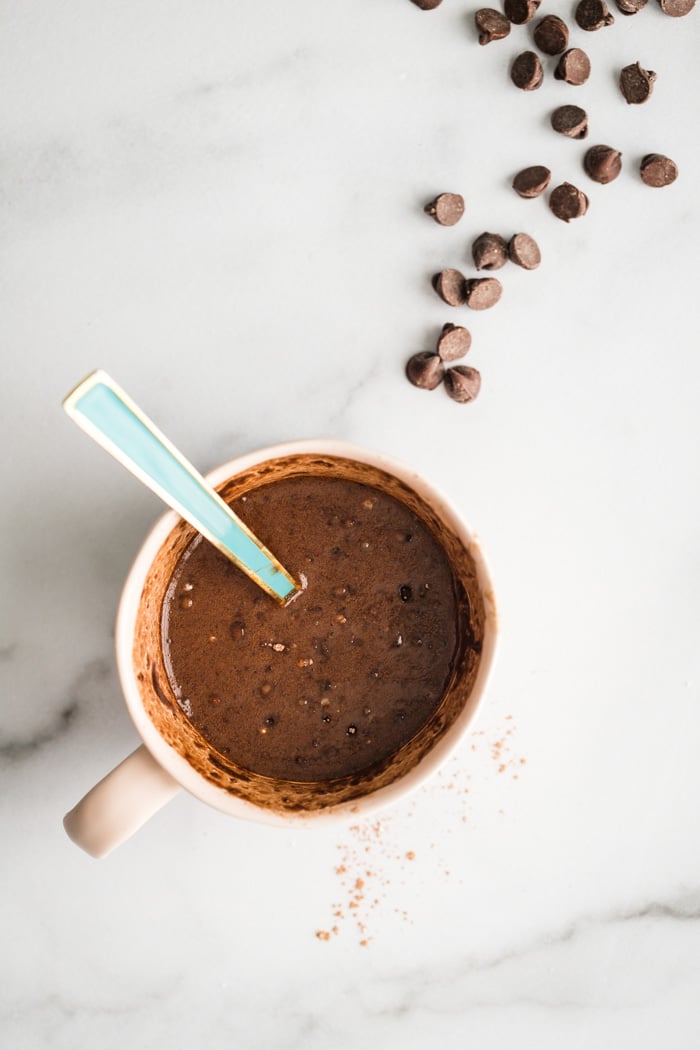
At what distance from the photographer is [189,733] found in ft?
3.11

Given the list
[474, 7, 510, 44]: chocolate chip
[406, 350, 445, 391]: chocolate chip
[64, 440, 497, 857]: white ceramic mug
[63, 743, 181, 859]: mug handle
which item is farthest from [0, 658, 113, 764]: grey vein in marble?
Answer: [474, 7, 510, 44]: chocolate chip

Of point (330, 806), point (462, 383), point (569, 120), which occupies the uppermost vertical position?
point (569, 120)

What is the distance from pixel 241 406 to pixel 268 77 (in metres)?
0.38

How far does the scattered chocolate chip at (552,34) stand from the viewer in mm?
1046

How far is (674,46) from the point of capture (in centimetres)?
107

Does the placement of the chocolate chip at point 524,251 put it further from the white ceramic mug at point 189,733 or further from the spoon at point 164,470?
the spoon at point 164,470

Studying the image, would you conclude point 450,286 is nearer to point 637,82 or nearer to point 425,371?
point 425,371

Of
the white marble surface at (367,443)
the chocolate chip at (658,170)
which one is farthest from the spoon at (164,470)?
the chocolate chip at (658,170)

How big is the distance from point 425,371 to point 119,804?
553mm

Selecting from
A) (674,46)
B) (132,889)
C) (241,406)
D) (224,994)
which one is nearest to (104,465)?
(241,406)

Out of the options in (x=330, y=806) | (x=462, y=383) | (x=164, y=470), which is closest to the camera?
(x=164, y=470)

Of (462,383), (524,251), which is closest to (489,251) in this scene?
(524,251)

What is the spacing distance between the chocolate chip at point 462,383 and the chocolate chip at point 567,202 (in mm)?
212

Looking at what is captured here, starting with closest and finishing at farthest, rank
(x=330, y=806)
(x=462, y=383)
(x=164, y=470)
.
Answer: (x=164, y=470) → (x=330, y=806) → (x=462, y=383)
